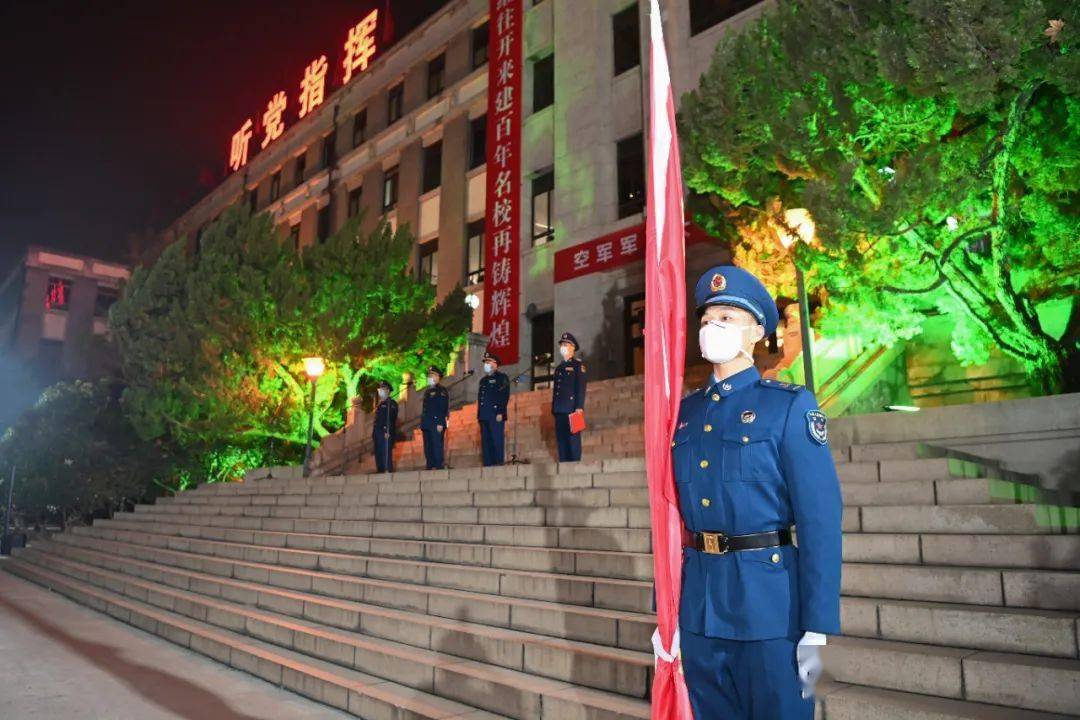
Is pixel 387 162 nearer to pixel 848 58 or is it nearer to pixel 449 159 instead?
pixel 449 159

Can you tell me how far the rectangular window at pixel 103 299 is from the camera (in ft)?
156

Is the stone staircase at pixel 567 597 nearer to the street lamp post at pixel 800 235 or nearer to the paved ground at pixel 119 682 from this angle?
the paved ground at pixel 119 682

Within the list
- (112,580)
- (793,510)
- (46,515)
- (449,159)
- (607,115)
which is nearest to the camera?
(793,510)

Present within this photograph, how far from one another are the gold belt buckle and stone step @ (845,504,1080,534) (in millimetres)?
3321

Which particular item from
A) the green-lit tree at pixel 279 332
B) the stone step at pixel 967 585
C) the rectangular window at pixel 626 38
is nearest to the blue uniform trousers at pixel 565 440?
the stone step at pixel 967 585

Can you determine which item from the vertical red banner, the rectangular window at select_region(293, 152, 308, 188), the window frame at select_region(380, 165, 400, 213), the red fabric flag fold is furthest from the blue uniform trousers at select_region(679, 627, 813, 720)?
the rectangular window at select_region(293, 152, 308, 188)

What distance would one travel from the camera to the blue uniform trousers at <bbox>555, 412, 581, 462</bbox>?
34.5 feet

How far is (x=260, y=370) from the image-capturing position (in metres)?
17.6

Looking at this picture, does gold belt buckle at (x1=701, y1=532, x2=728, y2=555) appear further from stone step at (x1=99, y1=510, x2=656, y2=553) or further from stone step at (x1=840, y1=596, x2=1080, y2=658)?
stone step at (x1=99, y1=510, x2=656, y2=553)

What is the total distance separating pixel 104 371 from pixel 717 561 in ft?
99.1

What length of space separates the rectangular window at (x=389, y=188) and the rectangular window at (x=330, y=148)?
4.41 meters

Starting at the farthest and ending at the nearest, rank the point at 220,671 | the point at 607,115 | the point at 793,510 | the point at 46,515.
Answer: the point at 46,515 < the point at 607,115 < the point at 220,671 < the point at 793,510

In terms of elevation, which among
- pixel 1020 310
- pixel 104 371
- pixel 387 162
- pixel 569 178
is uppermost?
pixel 387 162

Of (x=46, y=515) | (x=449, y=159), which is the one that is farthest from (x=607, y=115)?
(x=46, y=515)
